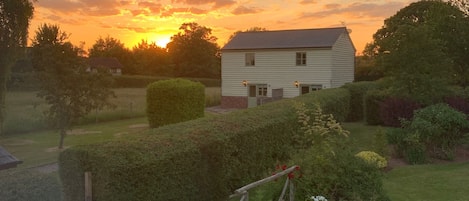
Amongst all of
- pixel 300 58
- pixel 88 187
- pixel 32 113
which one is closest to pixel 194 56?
pixel 300 58

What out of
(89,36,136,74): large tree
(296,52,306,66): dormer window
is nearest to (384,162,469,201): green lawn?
(296,52,306,66): dormer window

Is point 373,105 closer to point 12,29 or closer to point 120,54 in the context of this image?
point 12,29

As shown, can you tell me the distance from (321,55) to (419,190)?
22664 millimetres

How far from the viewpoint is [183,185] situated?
7086 millimetres

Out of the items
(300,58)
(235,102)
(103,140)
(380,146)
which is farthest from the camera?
(235,102)

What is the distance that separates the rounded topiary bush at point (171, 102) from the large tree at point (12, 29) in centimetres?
609

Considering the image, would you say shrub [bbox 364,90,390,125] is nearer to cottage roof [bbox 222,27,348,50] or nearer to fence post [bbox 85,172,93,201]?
cottage roof [bbox 222,27,348,50]

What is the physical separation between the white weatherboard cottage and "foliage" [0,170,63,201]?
26.8 meters

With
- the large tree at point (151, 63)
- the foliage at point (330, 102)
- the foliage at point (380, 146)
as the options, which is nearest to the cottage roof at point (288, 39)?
the foliage at point (330, 102)

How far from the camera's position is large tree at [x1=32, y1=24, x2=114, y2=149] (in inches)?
728

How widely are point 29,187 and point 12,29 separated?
15.1 m

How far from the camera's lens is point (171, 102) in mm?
21281

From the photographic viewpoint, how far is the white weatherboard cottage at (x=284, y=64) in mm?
31797

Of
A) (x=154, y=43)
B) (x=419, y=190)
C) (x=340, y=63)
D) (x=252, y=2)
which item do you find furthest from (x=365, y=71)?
(x=154, y=43)
